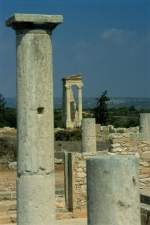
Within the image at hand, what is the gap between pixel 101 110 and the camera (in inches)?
2181

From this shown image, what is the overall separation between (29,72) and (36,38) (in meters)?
0.46

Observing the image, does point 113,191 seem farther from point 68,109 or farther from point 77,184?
point 68,109

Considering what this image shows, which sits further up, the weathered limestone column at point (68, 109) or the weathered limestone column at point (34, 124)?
the weathered limestone column at point (68, 109)

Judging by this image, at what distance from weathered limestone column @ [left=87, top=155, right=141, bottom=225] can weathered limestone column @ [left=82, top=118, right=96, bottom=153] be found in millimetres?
15857

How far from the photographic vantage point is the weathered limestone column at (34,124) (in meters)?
8.70

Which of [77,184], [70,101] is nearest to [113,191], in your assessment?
[77,184]

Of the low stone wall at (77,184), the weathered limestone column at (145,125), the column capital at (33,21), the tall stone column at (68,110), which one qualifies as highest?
the tall stone column at (68,110)

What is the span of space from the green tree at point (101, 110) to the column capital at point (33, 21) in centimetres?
4635

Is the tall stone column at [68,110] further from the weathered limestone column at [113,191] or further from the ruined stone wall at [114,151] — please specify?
the weathered limestone column at [113,191]

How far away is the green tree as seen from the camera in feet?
182

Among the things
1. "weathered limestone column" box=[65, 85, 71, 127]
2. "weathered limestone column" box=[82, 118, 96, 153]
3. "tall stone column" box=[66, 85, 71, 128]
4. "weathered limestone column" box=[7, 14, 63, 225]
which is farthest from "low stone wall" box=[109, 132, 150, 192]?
"weathered limestone column" box=[65, 85, 71, 127]

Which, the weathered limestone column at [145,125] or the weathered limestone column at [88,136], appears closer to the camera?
the weathered limestone column at [145,125]

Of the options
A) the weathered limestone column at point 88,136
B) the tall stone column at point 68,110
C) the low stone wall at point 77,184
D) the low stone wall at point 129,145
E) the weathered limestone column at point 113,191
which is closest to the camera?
the weathered limestone column at point 113,191

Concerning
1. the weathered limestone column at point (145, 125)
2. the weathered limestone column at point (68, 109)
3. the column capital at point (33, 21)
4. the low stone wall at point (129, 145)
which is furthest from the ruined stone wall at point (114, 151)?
the weathered limestone column at point (68, 109)
